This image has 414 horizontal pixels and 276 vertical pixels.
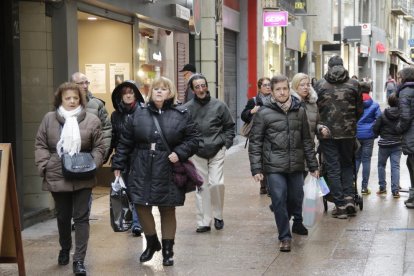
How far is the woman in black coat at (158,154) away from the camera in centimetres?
647

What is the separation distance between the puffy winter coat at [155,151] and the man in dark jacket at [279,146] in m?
0.91

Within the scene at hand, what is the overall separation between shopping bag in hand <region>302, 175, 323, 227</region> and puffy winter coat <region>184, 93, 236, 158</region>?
3.64 feet

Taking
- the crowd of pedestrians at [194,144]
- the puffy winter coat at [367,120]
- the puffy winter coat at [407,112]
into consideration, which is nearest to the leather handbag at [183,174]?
the crowd of pedestrians at [194,144]

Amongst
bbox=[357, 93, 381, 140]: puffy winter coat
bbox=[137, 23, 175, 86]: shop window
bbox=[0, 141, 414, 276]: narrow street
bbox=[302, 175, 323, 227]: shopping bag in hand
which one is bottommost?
bbox=[0, 141, 414, 276]: narrow street

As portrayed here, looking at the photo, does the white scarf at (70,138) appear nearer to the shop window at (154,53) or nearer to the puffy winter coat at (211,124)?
the puffy winter coat at (211,124)

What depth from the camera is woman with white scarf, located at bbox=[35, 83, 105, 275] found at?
6.35 metres

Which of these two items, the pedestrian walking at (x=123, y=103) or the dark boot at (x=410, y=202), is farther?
the dark boot at (x=410, y=202)

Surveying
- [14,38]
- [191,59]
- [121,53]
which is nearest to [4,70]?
[14,38]

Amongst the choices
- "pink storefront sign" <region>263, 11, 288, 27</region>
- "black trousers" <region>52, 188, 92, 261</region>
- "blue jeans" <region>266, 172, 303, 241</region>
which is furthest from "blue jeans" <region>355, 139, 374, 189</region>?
"pink storefront sign" <region>263, 11, 288, 27</region>

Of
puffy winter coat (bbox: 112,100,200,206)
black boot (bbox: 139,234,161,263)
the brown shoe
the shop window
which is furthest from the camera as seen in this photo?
the shop window

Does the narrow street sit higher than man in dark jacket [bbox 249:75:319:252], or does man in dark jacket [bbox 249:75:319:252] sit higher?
man in dark jacket [bbox 249:75:319:252]

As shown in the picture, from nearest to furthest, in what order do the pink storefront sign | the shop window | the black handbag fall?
the black handbag
the shop window
the pink storefront sign

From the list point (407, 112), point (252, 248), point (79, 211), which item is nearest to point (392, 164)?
point (407, 112)

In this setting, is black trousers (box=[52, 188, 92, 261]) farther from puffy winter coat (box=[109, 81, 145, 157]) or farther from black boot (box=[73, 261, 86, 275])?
puffy winter coat (box=[109, 81, 145, 157])
